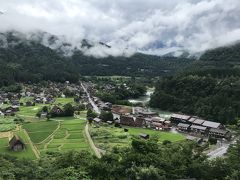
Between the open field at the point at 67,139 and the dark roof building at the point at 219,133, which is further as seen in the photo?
the dark roof building at the point at 219,133

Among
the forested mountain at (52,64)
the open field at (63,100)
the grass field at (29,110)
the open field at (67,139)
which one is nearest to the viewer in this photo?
the open field at (67,139)

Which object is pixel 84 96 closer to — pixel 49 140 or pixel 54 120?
pixel 54 120

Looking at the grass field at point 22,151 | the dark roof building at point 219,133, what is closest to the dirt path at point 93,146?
the grass field at point 22,151

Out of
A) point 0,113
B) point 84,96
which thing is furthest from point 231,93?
point 0,113

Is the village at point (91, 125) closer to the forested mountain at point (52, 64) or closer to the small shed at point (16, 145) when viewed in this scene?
the small shed at point (16, 145)

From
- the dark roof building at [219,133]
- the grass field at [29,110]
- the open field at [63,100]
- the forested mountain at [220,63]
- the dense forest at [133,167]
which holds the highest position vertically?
the forested mountain at [220,63]

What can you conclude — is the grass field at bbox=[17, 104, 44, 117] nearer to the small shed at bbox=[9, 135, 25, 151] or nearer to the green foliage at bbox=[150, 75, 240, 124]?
the small shed at bbox=[9, 135, 25, 151]

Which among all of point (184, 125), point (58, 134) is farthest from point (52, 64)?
point (58, 134)

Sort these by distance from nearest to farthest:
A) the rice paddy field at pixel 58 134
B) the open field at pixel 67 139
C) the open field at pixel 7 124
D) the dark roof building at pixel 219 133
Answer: the open field at pixel 67 139 → the rice paddy field at pixel 58 134 → the open field at pixel 7 124 → the dark roof building at pixel 219 133
